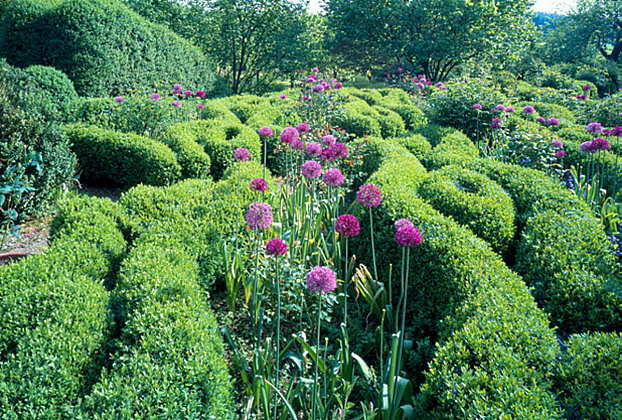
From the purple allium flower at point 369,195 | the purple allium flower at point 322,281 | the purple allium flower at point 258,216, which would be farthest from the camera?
the purple allium flower at point 369,195

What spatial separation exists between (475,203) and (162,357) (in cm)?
368

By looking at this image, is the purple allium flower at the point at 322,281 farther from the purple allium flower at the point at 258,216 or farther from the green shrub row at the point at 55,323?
the green shrub row at the point at 55,323

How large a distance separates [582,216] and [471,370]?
309cm

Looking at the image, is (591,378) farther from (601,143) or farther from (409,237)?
(601,143)

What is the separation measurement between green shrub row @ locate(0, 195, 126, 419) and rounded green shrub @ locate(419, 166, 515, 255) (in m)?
3.58

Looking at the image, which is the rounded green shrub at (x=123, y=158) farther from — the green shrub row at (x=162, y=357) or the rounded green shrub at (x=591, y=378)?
the rounded green shrub at (x=591, y=378)

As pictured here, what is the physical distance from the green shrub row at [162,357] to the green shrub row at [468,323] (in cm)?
129

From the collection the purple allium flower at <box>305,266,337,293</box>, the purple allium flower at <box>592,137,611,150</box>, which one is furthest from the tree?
the purple allium flower at <box>305,266,337,293</box>

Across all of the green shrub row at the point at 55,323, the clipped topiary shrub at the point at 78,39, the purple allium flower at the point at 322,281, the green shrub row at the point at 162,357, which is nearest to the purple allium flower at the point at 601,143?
the purple allium flower at the point at 322,281

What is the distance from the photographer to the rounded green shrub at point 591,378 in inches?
85.0

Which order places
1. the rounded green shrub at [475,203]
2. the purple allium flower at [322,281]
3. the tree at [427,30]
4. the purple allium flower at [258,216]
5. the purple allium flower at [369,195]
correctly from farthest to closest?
the tree at [427,30]
the rounded green shrub at [475,203]
the purple allium flower at [369,195]
the purple allium flower at [258,216]
the purple allium flower at [322,281]

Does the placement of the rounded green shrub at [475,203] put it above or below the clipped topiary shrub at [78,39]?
below

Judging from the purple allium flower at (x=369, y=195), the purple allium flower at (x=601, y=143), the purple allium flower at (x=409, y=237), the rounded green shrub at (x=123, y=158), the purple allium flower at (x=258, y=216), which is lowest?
the rounded green shrub at (x=123, y=158)

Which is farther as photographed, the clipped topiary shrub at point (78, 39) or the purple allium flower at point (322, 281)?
the clipped topiary shrub at point (78, 39)
